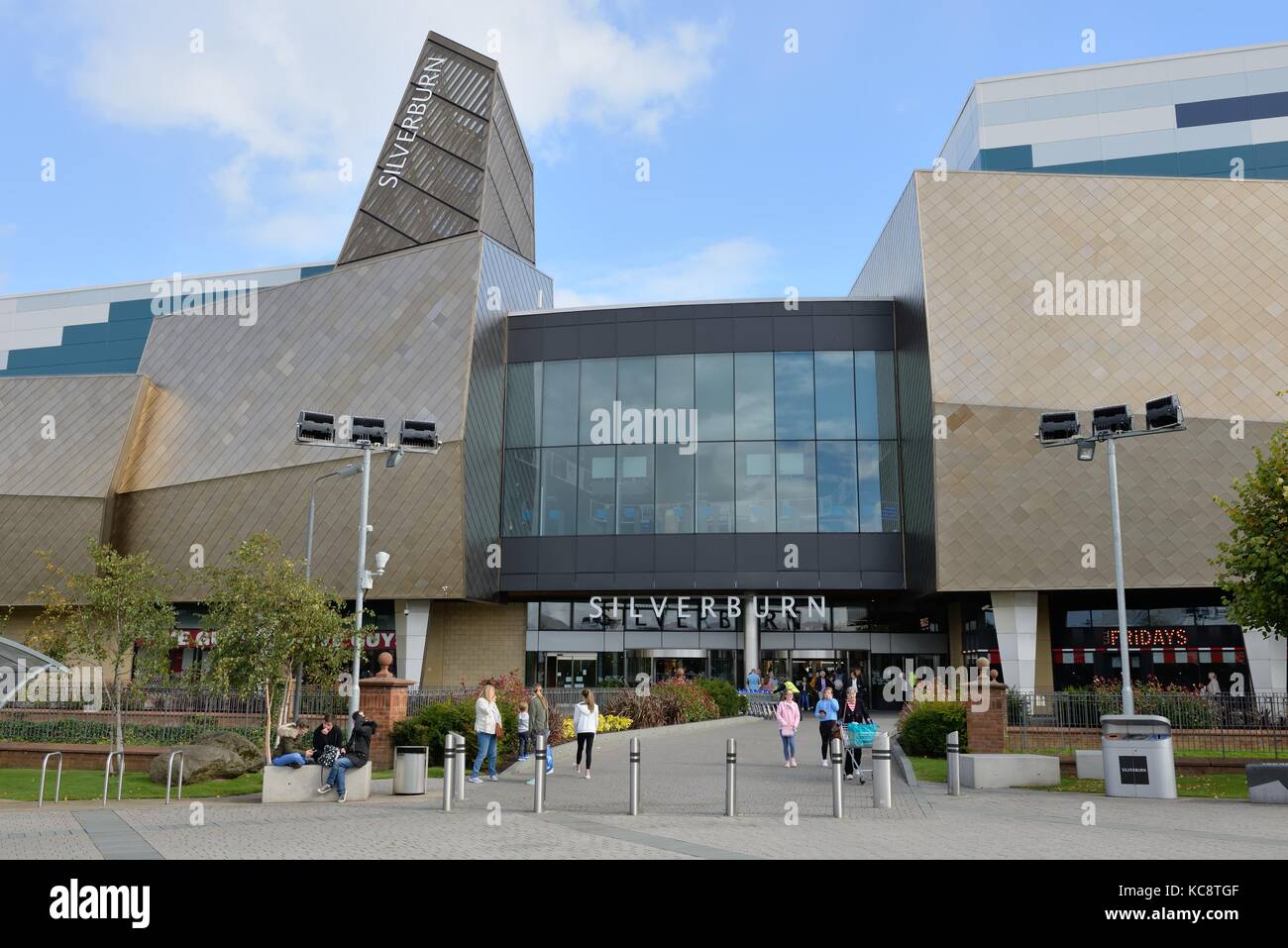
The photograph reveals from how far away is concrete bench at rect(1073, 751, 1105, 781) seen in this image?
19062 millimetres

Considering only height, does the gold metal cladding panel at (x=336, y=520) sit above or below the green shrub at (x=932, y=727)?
above

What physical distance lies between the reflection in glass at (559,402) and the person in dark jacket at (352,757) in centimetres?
2512

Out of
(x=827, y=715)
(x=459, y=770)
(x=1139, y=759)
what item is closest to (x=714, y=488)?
(x=827, y=715)

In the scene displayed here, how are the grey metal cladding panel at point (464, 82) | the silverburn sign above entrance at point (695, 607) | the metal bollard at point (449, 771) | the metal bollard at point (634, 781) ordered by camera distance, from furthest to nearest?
the grey metal cladding panel at point (464, 82), the silverburn sign above entrance at point (695, 607), the metal bollard at point (449, 771), the metal bollard at point (634, 781)

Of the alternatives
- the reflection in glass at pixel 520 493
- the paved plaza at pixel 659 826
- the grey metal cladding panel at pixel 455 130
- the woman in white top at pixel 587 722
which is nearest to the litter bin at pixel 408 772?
the paved plaza at pixel 659 826

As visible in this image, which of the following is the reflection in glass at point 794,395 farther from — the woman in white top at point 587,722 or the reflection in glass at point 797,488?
the woman in white top at point 587,722

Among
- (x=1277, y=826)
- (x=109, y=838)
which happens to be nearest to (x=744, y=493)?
(x=1277, y=826)

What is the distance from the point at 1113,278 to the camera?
116 feet

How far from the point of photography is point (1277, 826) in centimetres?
1288

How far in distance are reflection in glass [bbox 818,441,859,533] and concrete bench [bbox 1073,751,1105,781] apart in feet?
65.1

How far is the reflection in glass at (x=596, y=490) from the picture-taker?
132ft
